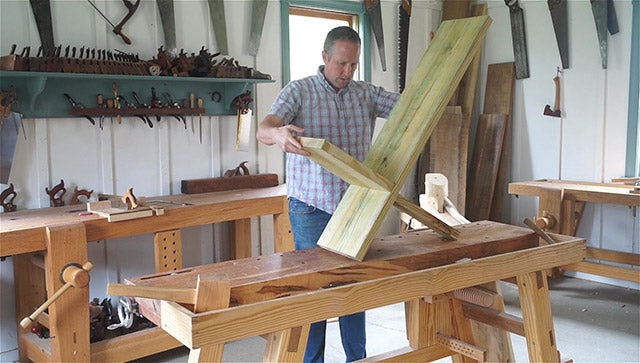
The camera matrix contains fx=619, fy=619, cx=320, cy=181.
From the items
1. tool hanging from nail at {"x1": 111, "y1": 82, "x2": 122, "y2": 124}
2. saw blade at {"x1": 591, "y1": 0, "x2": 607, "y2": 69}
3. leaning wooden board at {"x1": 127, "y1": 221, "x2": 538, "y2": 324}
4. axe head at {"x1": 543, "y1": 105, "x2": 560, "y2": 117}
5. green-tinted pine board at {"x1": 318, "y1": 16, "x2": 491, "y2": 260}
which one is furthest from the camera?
axe head at {"x1": 543, "y1": 105, "x2": 560, "y2": 117}

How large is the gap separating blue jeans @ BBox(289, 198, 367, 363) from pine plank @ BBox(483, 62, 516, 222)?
296cm

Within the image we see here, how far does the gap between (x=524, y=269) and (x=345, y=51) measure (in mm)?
1107

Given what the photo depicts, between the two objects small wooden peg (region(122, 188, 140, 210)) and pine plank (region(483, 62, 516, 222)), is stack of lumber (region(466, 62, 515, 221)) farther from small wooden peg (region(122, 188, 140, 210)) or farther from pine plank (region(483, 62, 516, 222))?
small wooden peg (region(122, 188, 140, 210))

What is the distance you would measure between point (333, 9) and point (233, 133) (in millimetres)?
1325

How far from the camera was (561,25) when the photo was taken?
15.9 ft

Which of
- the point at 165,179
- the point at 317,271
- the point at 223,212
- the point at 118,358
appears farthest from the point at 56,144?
the point at 317,271

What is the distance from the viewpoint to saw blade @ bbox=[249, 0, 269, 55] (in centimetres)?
426

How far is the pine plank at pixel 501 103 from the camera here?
5254 millimetres

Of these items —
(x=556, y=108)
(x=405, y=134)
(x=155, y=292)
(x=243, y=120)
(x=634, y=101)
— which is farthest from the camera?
(x=556, y=108)

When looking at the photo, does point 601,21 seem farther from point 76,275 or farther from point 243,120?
point 76,275

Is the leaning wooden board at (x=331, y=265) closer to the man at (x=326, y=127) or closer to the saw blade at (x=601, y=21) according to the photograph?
the man at (x=326, y=127)

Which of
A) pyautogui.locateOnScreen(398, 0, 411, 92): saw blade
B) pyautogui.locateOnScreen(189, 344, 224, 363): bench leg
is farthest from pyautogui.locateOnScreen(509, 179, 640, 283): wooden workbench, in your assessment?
pyautogui.locateOnScreen(189, 344, 224, 363): bench leg

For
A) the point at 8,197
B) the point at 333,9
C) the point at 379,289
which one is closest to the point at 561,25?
the point at 333,9

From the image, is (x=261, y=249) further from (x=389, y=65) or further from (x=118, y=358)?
(x=389, y=65)
